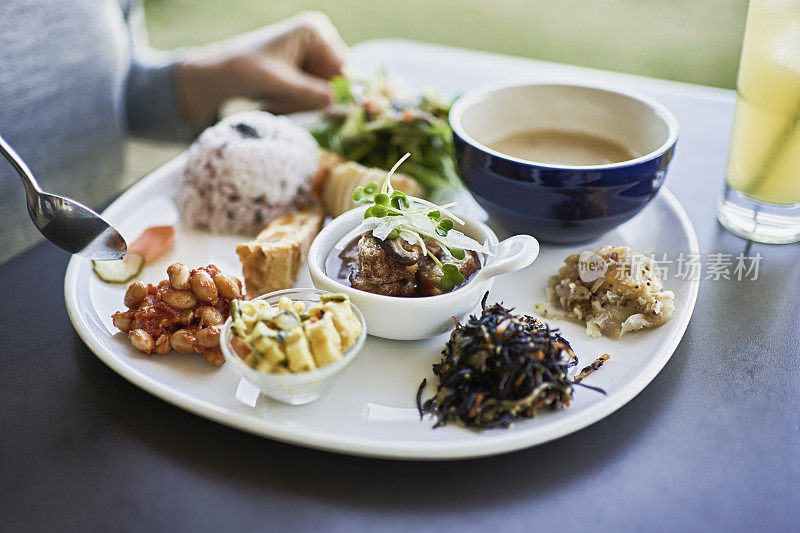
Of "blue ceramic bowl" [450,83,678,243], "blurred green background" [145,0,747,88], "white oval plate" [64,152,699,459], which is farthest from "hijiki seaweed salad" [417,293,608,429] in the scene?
"blurred green background" [145,0,747,88]

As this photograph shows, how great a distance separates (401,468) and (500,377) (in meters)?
0.24

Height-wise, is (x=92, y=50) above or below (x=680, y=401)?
above

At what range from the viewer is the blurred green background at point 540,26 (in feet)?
18.8

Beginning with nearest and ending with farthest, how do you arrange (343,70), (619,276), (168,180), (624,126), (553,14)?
1. (619,276)
2. (624,126)
3. (168,180)
4. (343,70)
5. (553,14)

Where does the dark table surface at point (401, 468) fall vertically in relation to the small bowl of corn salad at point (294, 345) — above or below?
below

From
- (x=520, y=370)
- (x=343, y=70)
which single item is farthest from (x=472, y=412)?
(x=343, y=70)

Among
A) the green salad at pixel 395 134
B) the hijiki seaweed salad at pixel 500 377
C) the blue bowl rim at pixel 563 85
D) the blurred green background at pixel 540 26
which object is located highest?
the blue bowl rim at pixel 563 85

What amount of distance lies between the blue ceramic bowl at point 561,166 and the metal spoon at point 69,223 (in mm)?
858

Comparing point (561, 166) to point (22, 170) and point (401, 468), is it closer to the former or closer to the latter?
point (401, 468)

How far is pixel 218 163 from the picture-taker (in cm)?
190

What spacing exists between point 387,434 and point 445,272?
36cm

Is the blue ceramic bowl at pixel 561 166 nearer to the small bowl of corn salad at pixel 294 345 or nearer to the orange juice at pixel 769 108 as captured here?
the orange juice at pixel 769 108

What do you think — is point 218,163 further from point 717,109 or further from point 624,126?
point 717,109

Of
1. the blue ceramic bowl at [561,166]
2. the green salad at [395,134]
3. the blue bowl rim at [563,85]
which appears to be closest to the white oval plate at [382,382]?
the blue ceramic bowl at [561,166]
